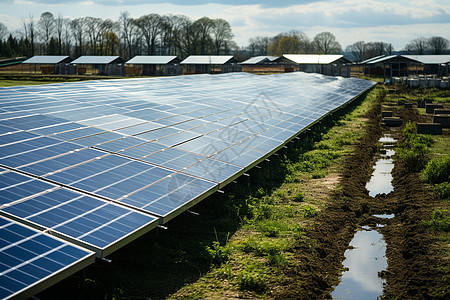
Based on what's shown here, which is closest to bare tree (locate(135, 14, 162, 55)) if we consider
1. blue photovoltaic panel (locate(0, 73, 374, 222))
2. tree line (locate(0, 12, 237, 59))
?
tree line (locate(0, 12, 237, 59))

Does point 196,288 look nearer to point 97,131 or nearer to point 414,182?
point 97,131

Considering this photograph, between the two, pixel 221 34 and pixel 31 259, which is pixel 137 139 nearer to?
pixel 31 259

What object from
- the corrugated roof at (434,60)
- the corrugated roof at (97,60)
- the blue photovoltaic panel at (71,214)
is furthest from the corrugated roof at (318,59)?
the blue photovoltaic panel at (71,214)

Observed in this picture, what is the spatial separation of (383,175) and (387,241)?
10.5 meters

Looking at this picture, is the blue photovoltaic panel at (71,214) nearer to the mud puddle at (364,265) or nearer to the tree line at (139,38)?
the mud puddle at (364,265)

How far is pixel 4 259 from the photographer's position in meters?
10.1

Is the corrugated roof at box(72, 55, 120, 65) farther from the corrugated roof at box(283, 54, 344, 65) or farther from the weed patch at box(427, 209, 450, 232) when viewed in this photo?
the weed patch at box(427, 209, 450, 232)

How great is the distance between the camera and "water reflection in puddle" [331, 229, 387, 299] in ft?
43.7

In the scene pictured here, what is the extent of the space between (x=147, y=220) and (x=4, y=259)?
3950 millimetres

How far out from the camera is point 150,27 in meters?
167

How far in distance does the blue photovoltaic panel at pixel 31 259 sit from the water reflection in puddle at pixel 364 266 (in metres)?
7.24

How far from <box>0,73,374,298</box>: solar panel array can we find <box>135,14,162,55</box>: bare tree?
461 ft

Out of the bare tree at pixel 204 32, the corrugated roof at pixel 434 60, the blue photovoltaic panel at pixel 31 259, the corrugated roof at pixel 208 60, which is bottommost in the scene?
the blue photovoltaic panel at pixel 31 259

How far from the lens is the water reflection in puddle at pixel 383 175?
23.9m
